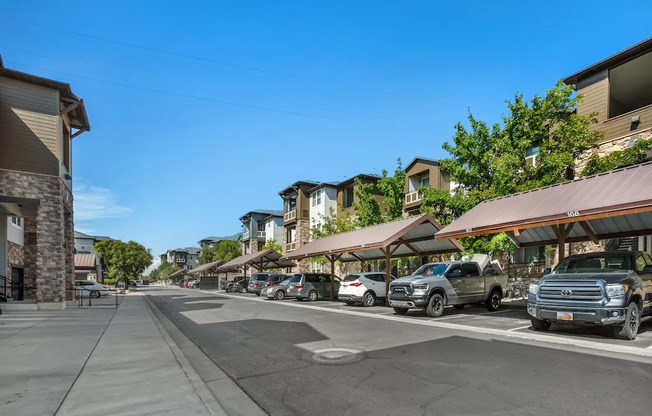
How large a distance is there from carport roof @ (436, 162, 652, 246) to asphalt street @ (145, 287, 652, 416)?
3.58 meters

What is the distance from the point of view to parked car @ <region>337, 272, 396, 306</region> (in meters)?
21.2

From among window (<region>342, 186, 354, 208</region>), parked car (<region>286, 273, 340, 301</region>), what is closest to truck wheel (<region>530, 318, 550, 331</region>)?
parked car (<region>286, 273, 340, 301</region>)

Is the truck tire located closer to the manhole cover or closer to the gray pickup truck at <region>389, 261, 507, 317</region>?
the gray pickup truck at <region>389, 261, 507, 317</region>

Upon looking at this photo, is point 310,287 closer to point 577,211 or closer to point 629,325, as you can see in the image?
point 577,211

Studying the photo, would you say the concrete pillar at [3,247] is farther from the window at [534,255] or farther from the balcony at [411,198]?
the window at [534,255]

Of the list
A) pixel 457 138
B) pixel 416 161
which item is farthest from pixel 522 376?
pixel 416 161

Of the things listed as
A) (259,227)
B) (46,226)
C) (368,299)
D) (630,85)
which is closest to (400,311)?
(368,299)

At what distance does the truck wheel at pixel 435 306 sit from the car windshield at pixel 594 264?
4.54 metres

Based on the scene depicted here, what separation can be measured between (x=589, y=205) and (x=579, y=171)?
34.6 ft

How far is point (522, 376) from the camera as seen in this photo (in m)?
6.41

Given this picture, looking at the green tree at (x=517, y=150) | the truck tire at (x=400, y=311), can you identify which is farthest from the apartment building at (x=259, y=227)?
the truck tire at (x=400, y=311)

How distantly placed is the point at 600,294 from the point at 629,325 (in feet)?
3.17

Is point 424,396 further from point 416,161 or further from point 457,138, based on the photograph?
point 416,161

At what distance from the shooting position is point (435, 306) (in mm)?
15031
